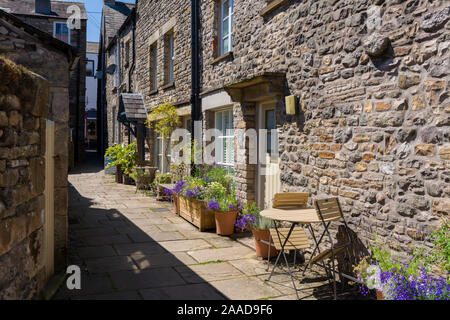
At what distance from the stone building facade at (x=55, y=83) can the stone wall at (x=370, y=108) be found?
9.25 ft

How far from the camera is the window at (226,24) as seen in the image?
25.0 feet

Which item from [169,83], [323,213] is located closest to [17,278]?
A: [323,213]

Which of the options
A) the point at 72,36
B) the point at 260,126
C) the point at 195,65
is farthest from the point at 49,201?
the point at 72,36

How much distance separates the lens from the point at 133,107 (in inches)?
503

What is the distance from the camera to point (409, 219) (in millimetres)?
3619

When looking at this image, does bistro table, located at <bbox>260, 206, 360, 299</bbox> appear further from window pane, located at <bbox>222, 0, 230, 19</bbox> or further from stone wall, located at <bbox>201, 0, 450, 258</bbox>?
window pane, located at <bbox>222, 0, 230, 19</bbox>

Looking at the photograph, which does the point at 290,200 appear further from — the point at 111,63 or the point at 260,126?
the point at 111,63

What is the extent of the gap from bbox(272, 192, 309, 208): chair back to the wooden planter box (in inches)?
85.4

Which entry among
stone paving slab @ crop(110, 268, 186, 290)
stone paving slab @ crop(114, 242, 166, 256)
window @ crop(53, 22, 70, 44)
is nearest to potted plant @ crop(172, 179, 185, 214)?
stone paving slab @ crop(114, 242, 166, 256)

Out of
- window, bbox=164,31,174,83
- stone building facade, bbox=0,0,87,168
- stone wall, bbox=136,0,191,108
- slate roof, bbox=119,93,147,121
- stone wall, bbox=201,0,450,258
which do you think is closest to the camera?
stone wall, bbox=201,0,450,258

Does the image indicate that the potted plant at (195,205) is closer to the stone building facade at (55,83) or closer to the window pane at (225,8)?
the stone building facade at (55,83)

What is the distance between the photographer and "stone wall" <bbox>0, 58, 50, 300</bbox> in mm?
2605

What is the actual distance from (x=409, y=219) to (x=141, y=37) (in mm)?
11320

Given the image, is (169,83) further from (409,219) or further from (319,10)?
(409,219)
